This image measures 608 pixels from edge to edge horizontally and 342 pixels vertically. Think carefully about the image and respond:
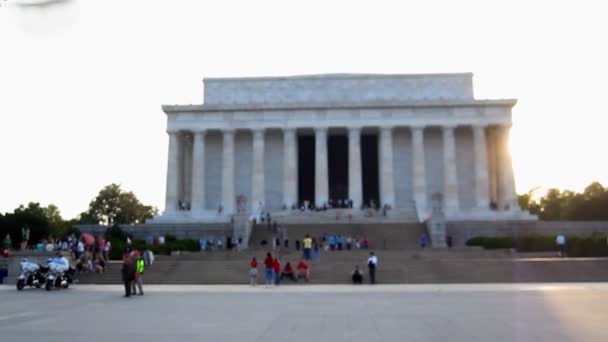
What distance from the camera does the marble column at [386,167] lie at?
63231 millimetres

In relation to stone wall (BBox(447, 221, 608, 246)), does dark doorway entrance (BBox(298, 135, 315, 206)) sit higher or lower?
higher

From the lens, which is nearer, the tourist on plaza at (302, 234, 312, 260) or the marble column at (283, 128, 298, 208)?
the tourist on plaza at (302, 234, 312, 260)

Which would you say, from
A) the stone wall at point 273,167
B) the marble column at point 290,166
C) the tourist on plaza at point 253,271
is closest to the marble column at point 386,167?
the marble column at point 290,166

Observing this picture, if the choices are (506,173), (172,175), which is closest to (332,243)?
(172,175)

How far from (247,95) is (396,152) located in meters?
16.4

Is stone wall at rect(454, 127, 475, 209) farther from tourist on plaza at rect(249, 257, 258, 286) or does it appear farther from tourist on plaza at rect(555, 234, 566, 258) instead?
tourist on plaza at rect(249, 257, 258, 286)

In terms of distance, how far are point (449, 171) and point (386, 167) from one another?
5999 mm

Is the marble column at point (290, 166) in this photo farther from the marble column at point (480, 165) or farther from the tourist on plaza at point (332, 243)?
the marble column at point (480, 165)

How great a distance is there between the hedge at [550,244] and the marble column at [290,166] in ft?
66.0

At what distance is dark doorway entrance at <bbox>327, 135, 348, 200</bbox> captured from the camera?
71231 millimetres

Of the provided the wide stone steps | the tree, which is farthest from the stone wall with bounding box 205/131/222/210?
the tree

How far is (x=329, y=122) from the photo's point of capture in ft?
210

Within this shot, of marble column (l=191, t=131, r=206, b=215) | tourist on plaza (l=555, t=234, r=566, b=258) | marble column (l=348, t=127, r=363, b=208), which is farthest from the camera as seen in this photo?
marble column (l=191, t=131, r=206, b=215)

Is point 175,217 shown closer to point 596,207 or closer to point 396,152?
point 396,152
